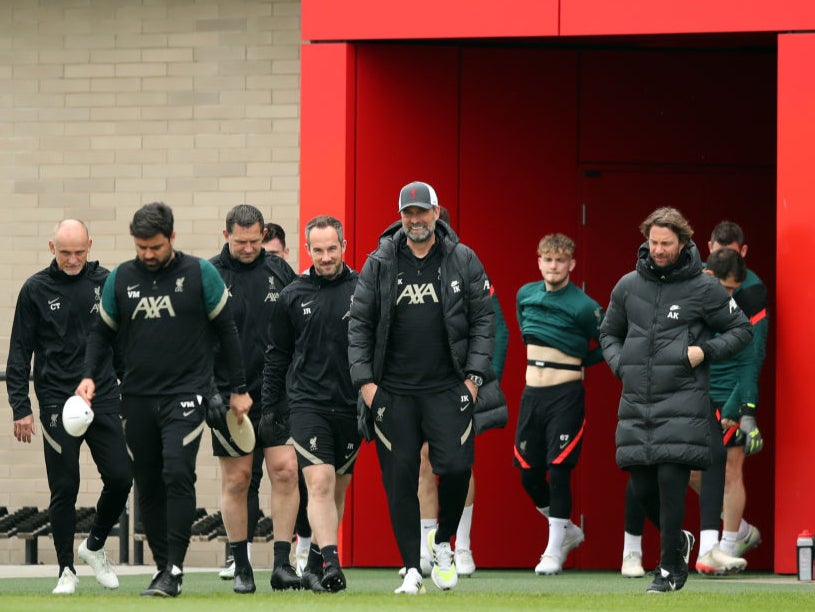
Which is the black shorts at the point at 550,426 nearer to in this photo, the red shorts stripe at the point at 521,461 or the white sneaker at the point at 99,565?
the red shorts stripe at the point at 521,461

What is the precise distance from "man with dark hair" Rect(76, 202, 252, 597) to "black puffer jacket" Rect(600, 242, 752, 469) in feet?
6.72

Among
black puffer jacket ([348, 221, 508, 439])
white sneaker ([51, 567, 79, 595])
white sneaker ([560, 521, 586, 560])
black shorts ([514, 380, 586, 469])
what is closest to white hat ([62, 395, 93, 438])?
white sneaker ([51, 567, 79, 595])

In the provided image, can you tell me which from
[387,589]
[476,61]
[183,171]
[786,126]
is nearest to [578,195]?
[476,61]

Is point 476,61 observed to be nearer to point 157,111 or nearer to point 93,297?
point 157,111

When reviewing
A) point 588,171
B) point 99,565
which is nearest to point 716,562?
point 588,171

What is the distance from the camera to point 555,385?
1143 cm

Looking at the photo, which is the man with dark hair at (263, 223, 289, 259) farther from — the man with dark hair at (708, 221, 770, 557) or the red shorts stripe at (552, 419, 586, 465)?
the man with dark hair at (708, 221, 770, 557)

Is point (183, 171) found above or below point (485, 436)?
above

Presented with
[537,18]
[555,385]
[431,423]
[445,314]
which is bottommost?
[431,423]

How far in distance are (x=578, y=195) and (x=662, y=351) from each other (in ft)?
11.6

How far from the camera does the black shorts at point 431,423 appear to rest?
9.03m

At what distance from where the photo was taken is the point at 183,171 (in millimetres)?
13688

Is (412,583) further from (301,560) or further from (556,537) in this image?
(556,537)

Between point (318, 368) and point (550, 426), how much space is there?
2.50 m
